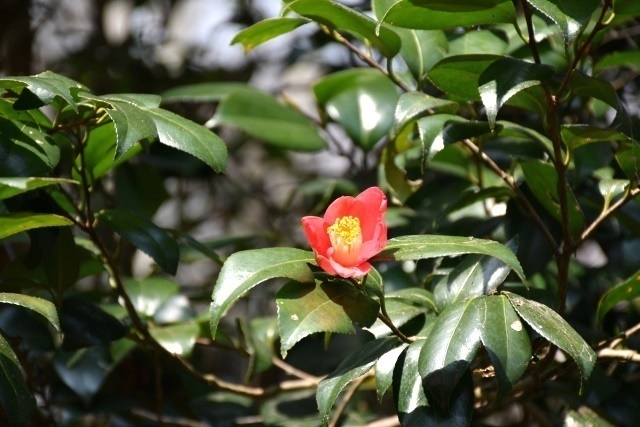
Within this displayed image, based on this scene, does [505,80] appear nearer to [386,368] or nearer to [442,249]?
[442,249]

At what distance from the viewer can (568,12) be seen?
710mm

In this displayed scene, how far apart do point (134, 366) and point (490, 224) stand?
2.59ft

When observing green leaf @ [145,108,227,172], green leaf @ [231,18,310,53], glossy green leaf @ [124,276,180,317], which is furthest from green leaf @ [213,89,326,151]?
green leaf @ [145,108,227,172]

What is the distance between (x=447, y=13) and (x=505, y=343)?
0.33 m

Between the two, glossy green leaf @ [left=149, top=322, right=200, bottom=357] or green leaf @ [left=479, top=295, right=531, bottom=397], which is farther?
glossy green leaf @ [left=149, top=322, right=200, bottom=357]

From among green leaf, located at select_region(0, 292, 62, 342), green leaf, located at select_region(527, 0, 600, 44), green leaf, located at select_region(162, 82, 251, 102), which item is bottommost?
green leaf, located at select_region(162, 82, 251, 102)

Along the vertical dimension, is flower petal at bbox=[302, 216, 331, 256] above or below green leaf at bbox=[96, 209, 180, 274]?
above

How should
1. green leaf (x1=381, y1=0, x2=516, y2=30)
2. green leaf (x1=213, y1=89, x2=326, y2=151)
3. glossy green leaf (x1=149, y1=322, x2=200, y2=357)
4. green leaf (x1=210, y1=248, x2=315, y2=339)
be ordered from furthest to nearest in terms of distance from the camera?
1. green leaf (x1=213, y1=89, x2=326, y2=151)
2. glossy green leaf (x1=149, y1=322, x2=200, y2=357)
3. green leaf (x1=381, y1=0, x2=516, y2=30)
4. green leaf (x1=210, y1=248, x2=315, y2=339)

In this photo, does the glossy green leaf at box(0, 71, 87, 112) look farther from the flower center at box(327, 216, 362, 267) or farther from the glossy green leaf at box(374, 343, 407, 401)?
the glossy green leaf at box(374, 343, 407, 401)

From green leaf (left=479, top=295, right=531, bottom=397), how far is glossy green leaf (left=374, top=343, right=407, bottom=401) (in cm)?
10

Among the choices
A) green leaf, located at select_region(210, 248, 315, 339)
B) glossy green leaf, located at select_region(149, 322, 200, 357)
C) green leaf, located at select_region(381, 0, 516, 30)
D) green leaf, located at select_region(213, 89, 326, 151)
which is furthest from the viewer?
green leaf, located at select_region(213, 89, 326, 151)

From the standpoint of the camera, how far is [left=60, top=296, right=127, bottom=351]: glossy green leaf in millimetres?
922

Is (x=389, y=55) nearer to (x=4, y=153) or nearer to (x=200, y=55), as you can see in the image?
(x=4, y=153)

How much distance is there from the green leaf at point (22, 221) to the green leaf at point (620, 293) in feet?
2.00
